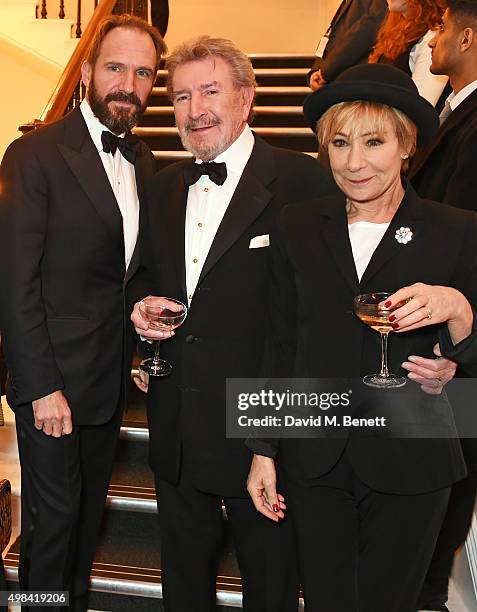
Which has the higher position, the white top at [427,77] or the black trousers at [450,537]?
the white top at [427,77]

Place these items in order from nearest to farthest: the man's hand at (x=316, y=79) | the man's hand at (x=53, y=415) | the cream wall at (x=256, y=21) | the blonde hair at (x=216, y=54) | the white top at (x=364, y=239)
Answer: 1. the white top at (x=364, y=239)
2. the blonde hair at (x=216, y=54)
3. the man's hand at (x=53, y=415)
4. the man's hand at (x=316, y=79)
5. the cream wall at (x=256, y=21)

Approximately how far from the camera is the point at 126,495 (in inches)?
138

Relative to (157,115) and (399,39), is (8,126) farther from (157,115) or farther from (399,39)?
(399,39)

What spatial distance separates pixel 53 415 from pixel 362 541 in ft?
3.39

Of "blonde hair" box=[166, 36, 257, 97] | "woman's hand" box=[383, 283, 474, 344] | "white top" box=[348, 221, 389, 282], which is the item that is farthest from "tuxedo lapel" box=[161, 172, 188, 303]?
"woman's hand" box=[383, 283, 474, 344]

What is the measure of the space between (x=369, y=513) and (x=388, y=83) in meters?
1.04

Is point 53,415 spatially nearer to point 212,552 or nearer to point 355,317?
point 212,552

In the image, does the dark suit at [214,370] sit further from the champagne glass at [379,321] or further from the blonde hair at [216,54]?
the champagne glass at [379,321]

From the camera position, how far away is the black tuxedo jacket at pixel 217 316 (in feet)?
7.69

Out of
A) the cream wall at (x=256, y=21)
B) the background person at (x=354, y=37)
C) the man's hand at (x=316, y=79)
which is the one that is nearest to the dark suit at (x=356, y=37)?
the background person at (x=354, y=37)

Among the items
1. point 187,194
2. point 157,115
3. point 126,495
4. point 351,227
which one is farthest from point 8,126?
point 351,227

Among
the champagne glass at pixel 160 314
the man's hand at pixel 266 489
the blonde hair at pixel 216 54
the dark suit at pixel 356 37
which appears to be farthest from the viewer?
the dark suit at pixel 356 37

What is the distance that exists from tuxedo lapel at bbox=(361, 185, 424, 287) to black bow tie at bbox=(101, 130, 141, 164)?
1034mm

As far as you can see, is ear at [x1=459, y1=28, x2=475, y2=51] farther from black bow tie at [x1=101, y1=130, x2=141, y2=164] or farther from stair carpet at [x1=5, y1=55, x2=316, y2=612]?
stair carpet at [x1=5, y1=55, x2=316, y2=612]
